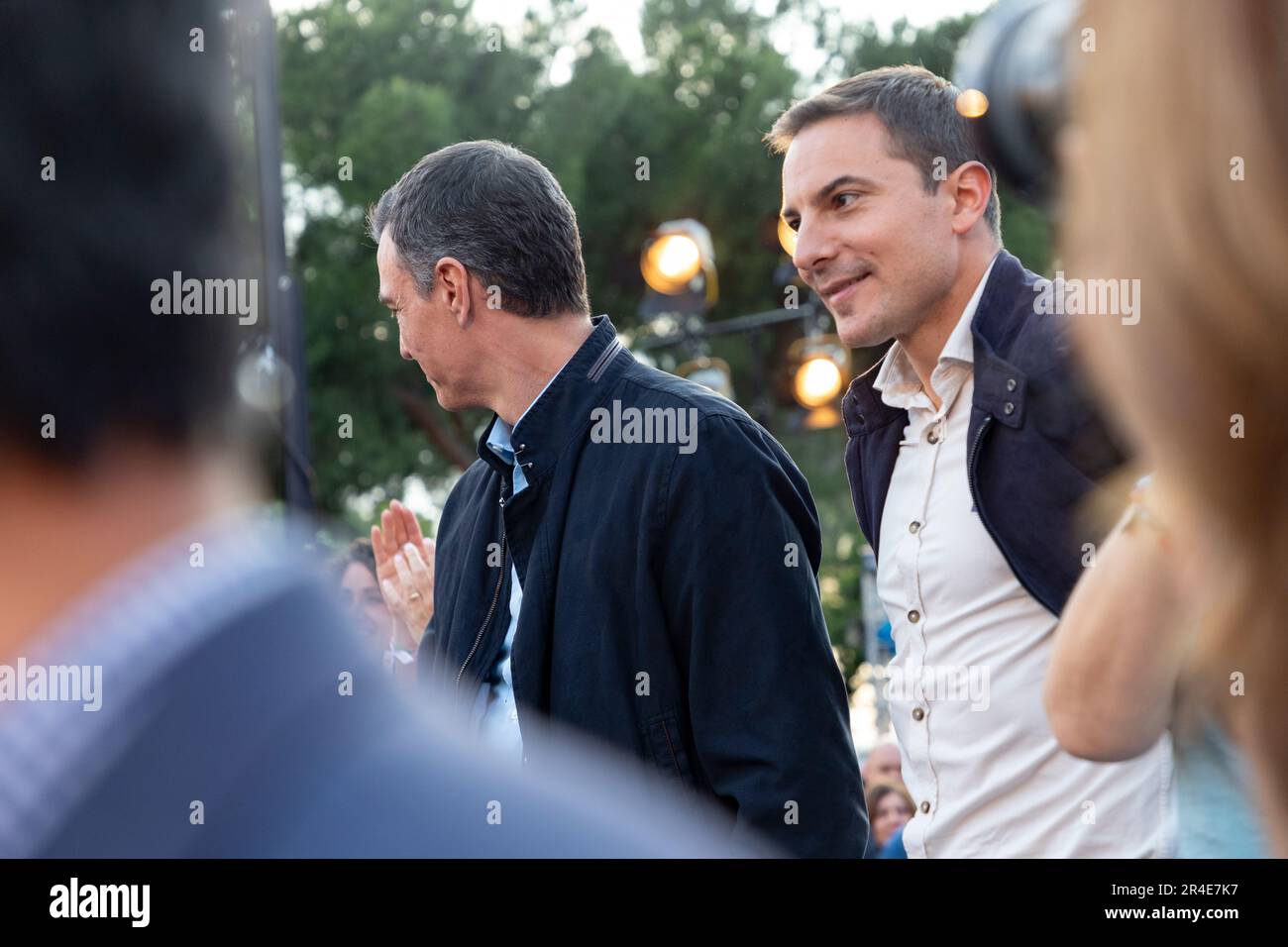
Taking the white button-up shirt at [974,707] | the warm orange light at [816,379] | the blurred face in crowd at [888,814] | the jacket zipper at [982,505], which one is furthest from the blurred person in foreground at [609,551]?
the warm orange light at [816,379]

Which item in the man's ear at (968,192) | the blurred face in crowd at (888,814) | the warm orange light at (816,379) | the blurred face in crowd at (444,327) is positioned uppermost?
the warm orange light at (816,379)

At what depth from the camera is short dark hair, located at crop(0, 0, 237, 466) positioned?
639 mm

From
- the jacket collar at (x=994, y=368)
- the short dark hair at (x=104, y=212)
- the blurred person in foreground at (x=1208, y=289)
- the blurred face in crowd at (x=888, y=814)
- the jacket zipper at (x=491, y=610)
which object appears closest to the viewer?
the blurred person in foreground at (x=1208, y=289)

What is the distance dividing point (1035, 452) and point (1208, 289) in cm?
143

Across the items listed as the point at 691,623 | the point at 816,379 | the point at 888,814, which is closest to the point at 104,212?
the point at 691,623

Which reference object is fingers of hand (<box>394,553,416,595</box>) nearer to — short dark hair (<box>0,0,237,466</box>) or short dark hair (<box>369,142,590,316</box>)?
short dark hair (<box>369,142,590,316</box>)

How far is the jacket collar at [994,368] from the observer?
1.91 meters

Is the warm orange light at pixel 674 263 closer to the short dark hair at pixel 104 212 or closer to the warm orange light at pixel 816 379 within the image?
the warm orange light at pixel 816 379

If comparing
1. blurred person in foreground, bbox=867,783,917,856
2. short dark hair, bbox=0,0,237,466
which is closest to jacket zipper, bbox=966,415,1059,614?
short dark hair, bbox=0,0,237,466

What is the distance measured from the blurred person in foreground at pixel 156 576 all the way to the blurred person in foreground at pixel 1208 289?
26 centimetres

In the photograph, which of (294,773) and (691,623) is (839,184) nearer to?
(691,623)

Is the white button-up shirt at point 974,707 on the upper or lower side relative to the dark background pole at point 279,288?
lower

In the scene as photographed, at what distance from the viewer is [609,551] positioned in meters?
2.03

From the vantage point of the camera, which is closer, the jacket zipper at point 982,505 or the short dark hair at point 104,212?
the short dark hair at point 104,212
